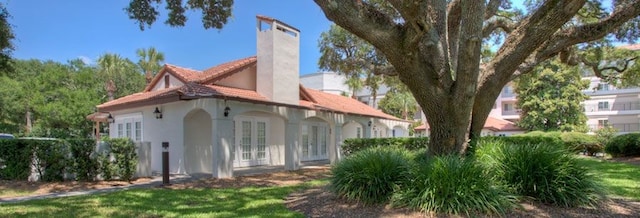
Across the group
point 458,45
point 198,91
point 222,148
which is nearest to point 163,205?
point 222,148

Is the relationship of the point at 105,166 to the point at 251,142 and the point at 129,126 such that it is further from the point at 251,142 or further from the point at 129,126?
the point at 251,142

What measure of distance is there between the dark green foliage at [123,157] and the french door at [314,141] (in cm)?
862

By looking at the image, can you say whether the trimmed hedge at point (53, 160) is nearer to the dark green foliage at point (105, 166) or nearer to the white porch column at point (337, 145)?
the dark green foliage at point (105, 166)

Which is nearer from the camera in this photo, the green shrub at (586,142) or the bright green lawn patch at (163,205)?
the bright green lawn patch at (163,205)

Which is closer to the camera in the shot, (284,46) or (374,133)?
(284,46)

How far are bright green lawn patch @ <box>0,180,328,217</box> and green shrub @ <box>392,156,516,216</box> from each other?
1974 millimetres

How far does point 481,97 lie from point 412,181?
2660mm

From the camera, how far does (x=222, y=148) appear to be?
12.9m

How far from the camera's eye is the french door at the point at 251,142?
634 inches

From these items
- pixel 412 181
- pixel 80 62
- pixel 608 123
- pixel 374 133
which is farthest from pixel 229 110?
pixel 608 123

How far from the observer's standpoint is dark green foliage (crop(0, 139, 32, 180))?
460 inches

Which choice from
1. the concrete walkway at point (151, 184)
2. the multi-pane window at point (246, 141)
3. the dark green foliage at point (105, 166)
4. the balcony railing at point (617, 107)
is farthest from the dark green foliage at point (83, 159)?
the balcony railing at point (617, 107)

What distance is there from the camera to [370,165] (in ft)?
23.5

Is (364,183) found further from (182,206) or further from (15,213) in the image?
(15,213)
